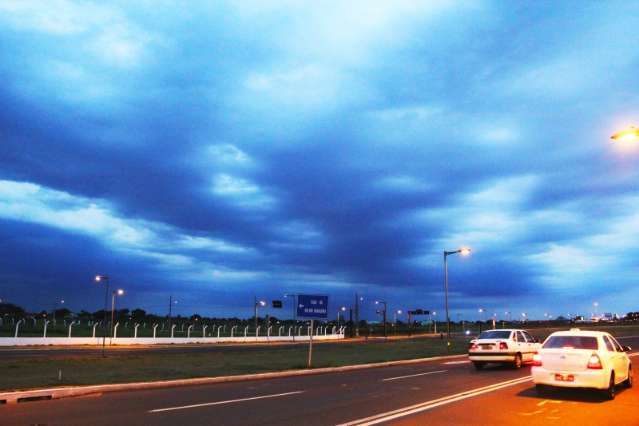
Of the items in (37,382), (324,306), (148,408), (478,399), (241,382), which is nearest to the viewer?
(148,408)

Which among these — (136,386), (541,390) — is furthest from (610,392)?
Answer: (136,386)

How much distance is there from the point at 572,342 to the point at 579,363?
1145 millimetres

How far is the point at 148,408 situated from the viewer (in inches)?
500

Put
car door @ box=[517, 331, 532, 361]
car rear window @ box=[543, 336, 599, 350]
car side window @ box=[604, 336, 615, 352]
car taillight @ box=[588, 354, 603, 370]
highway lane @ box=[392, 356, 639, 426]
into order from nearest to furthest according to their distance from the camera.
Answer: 1. highway lane @ box=[392, 356, 639, 426]
2. car taillight @ box=[588, 354, 603, 370]
3. car rear window @ box=[543, 336, 599, 350]
4. car side window @ box=[604, 336, 615, 352]
5. car door @ box=[517, 331, 532, 361]

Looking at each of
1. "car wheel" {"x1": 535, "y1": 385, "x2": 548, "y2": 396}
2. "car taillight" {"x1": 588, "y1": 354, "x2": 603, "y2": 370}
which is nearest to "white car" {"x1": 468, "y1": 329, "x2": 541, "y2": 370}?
"car wheel" {"x1": 535, "y1": 385, "x2": 548, "y2": 396}

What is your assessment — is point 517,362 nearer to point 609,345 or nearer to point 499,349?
point 499,349

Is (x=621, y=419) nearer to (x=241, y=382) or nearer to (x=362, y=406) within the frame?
(x=362, y=406)

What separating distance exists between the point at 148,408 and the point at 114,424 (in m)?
2.25

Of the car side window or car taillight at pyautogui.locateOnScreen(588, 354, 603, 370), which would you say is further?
the car side window

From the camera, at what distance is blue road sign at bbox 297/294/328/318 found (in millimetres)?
26219

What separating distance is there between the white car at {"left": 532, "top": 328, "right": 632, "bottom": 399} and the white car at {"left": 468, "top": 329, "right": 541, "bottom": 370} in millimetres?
8359

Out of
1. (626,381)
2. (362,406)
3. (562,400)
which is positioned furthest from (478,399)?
(626,381)

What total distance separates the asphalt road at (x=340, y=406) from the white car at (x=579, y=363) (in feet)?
1.41

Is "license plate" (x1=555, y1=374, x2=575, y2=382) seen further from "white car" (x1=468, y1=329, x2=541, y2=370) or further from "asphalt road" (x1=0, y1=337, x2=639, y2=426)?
"white car" (x1=468, y1=329, x2=541, y2=370)
